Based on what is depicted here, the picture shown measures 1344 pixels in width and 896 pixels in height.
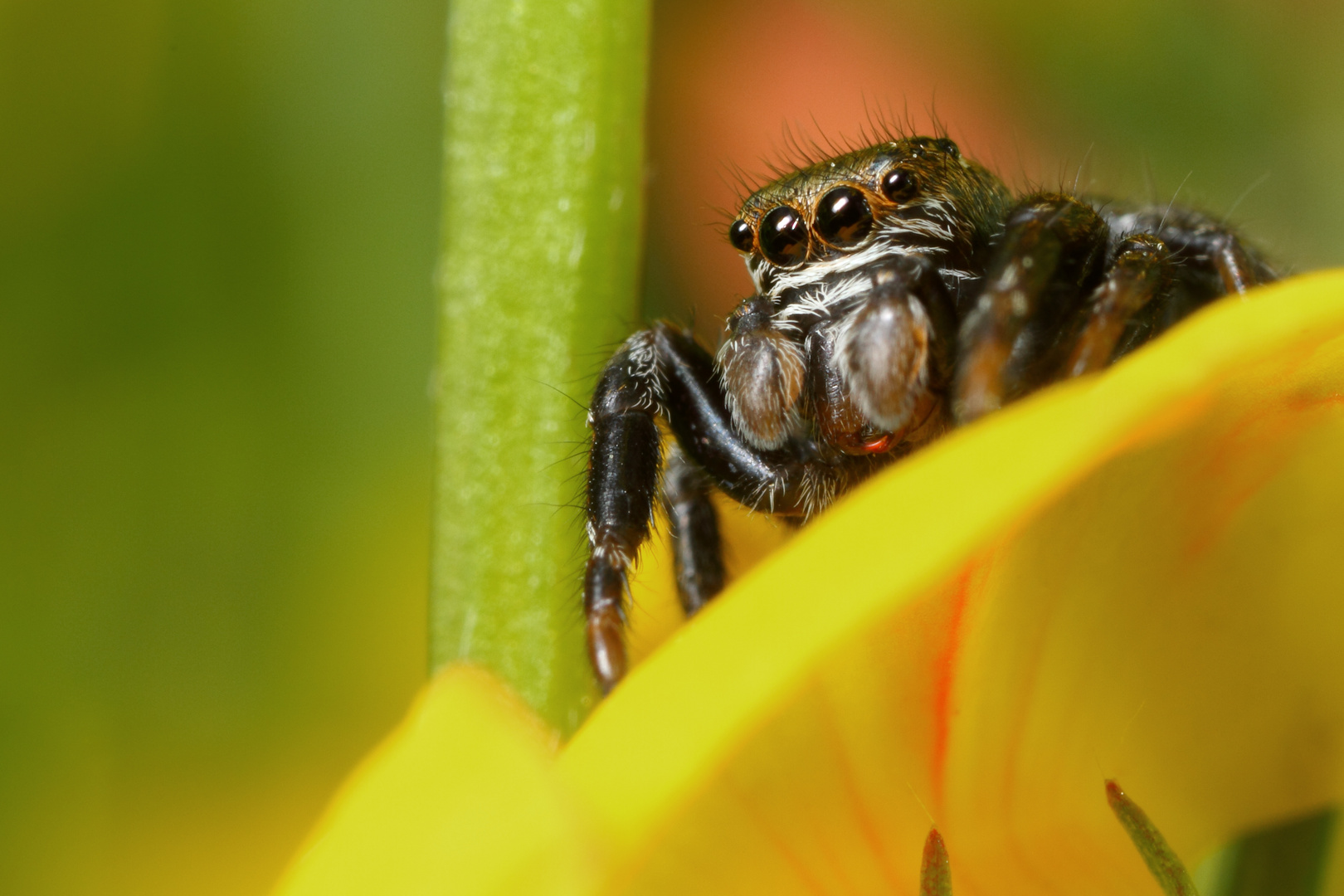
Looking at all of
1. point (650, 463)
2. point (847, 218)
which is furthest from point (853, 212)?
point (650, 463)

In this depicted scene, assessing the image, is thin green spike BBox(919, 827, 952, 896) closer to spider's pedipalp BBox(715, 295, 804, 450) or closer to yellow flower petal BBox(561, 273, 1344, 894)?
yellow flower petal BBox(561, 273, 1344, 894)

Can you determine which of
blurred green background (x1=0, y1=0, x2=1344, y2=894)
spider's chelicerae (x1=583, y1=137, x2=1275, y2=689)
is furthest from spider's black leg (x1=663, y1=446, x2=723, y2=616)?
blurred green background (x1=0, y1=0, x2=1344, y2=894)

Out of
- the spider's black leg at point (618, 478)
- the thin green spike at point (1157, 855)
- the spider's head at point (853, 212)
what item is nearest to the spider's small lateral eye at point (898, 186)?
the spider's head at point (853, 212)

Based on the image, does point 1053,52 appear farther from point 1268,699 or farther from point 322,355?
point 1268,699

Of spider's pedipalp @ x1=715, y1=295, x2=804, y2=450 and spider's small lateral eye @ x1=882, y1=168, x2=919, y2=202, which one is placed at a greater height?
spider's small lateral eye @ x1=882, y1=168, x2=919, y2=202

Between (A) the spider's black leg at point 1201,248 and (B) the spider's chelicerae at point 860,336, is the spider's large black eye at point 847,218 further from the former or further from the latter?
(A) the spider's black leg at point 1201,248

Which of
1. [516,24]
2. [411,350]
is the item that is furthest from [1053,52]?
[516,24]
